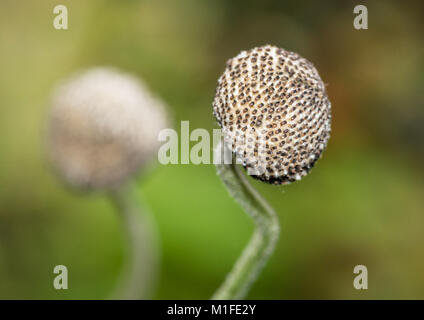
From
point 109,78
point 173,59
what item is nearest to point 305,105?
point 109,78

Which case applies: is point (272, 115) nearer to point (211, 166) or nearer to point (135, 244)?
point (135, 244)

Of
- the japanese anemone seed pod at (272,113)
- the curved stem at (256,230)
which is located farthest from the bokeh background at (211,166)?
the japanese anemone seed pod at (272,113)

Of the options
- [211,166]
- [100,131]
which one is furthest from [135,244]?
[211,166]

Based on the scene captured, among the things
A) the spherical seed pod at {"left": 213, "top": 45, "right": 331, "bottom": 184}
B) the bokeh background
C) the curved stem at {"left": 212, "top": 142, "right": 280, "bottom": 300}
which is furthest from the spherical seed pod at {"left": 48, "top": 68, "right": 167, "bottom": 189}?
the spherical seed pod at {"left": 213, "top": 45, "right": 331, "bottom": 184}

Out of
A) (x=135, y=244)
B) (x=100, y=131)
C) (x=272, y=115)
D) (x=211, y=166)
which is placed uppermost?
(x=272, y=115)

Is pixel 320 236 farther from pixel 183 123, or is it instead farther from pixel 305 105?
pixel 305 105
